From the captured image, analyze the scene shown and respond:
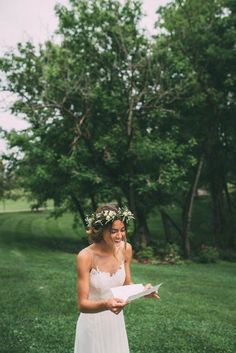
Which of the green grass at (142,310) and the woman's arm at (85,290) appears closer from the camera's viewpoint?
the woman's arm at (85,290)

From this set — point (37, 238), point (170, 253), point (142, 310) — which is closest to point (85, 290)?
point (142, 310)

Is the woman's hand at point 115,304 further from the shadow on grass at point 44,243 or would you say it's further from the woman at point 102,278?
the shadow on grass at point 44,243

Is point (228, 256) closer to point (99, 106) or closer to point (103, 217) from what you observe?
point (99, 106)

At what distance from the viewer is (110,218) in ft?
17.6

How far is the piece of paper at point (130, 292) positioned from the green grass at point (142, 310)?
17.5 feet

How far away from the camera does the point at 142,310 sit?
14164 millimetres

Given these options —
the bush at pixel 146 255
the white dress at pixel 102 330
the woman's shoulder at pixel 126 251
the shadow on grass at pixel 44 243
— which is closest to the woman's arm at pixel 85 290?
the white dress at pixel 102 330

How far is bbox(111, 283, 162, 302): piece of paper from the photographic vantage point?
4.91 meters

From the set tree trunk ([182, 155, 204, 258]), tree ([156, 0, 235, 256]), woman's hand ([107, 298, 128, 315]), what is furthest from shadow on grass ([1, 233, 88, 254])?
woman's hand ([107, 298, 128, 315])

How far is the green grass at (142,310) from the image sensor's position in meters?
10.6

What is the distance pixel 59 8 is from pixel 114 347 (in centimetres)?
2674

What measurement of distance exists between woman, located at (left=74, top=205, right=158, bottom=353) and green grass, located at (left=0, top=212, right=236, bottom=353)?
4.73 metres

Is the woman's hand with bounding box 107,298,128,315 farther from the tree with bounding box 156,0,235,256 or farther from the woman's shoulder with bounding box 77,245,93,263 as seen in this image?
the tree with bounding box 156,0,235,256

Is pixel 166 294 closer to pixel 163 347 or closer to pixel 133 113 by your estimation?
pixel 163 347
